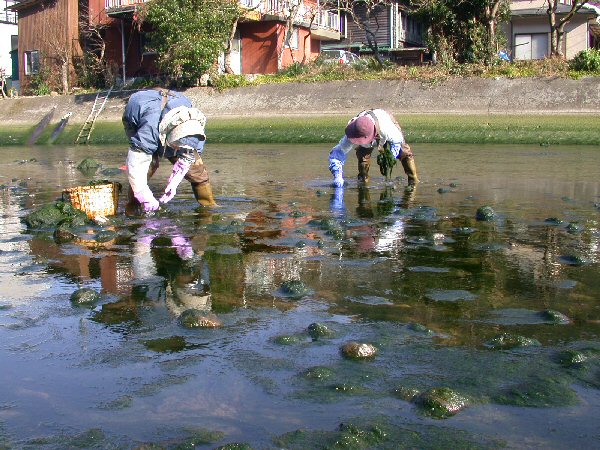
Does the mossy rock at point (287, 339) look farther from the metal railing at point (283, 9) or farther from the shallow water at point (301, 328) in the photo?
the metal railing at point (283, 9)

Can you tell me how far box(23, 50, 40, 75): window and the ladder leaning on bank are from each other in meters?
11.4

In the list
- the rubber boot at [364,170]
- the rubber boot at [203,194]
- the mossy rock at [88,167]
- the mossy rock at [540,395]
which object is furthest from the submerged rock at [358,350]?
the mossy rock at [88,167]

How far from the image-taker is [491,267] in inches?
246

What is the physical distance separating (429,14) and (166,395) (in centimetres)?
3118

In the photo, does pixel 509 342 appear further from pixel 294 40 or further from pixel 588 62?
pixel 294 40

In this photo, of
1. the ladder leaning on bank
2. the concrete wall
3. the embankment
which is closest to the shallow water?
the embankment

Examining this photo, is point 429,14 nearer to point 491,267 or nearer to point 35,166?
point 35,166

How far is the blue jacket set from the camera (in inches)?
326

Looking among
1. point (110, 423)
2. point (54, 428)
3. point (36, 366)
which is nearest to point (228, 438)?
point (110, 423)

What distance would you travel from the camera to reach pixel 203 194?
967 cm

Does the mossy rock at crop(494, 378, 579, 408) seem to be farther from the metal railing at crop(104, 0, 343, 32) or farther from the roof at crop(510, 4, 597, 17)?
→ the roof at crop(510, 4, 597, 17)

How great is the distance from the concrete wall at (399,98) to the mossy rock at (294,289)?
19759mm

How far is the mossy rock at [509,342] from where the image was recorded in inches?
168

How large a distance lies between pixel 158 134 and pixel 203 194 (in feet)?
4.80
